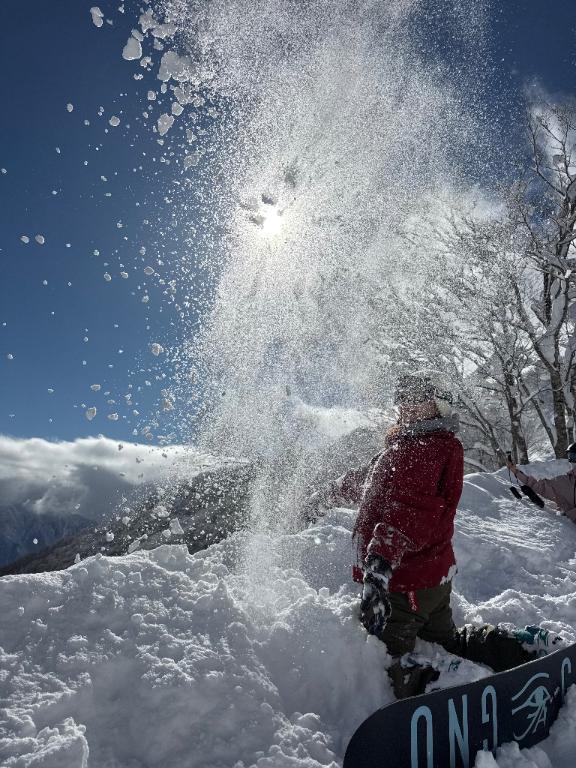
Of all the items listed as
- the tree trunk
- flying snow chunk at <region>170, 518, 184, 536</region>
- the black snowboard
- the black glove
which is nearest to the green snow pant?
the black glove

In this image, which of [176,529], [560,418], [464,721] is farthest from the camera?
[560,418]

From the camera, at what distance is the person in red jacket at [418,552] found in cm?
274

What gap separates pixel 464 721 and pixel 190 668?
4.43 feet

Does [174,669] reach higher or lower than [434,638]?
higher

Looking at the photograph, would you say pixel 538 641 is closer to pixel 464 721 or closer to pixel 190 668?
pixel 464 721

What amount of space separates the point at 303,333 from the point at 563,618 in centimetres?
871

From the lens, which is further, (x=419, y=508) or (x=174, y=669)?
(x=419, y=508)

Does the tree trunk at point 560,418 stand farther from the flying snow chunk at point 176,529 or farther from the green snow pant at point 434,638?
the flying snow chunk at point 176,529

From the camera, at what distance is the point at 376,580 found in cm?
275

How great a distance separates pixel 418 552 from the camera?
2.83 metres

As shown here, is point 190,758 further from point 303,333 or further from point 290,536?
point 303,333

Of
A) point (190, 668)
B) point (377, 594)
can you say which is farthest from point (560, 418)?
point (190, 668)

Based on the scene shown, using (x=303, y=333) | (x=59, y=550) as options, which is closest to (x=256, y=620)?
(x=303, y=333)

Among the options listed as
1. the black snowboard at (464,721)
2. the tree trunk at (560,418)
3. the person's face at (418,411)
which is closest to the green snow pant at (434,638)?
the black snowboard at (464,721)
